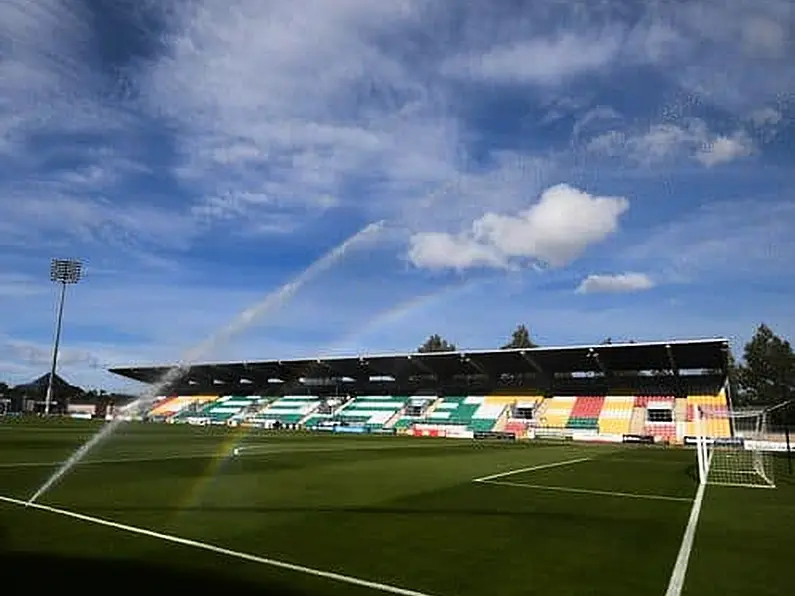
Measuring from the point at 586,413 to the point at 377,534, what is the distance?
65655mm

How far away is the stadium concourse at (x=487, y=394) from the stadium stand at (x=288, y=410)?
→ 15cm

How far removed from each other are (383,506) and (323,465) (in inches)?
426

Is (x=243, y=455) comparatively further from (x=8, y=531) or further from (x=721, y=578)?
(x=721, y=578)

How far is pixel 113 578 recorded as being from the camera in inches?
282

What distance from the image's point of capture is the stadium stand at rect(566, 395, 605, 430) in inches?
2751

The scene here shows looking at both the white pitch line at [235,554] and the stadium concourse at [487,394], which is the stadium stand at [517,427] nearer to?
the stadium concourse at [487,394]

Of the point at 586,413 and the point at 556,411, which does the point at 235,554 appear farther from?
the point at 556,411

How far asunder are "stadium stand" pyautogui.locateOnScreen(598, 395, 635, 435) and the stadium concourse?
6.0 inches

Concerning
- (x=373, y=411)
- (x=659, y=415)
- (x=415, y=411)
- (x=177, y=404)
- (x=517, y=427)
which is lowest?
(x=517, y=427)

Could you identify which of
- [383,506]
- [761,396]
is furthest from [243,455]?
[761,396]

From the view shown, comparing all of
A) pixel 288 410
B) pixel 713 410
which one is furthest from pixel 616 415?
pixel 288 410

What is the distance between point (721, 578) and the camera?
8211 millimetres

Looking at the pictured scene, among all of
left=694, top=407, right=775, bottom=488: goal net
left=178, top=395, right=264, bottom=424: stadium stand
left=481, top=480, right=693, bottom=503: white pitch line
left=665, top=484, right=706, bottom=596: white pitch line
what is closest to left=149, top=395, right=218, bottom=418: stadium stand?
left=178, top=395, right=264, bottom=424: stadium stand

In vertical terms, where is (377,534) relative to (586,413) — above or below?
below
